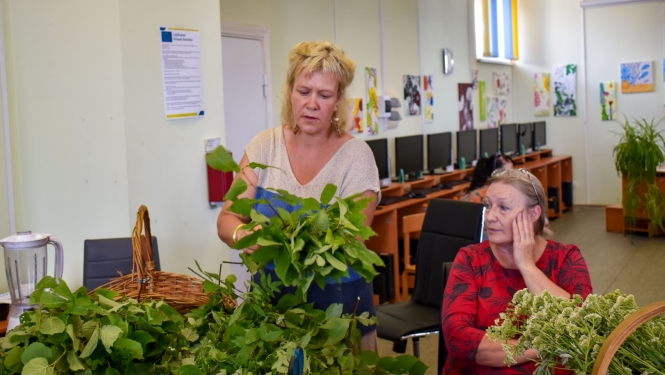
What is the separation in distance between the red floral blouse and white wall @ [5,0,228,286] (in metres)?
1.67

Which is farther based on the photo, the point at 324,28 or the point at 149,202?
the point at 324,28

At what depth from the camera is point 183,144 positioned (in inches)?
139

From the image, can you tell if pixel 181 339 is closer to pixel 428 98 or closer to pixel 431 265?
pixel 431 265

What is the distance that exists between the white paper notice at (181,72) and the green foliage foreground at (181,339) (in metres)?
2.05

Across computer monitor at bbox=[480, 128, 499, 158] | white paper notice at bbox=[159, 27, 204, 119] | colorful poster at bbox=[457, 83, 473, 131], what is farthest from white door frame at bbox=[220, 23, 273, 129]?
computer monitor at bbox=[480, 128, 499, 158]

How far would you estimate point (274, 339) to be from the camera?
130 cm

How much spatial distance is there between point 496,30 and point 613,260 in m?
4.27

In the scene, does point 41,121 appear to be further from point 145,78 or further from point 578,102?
point 578,102

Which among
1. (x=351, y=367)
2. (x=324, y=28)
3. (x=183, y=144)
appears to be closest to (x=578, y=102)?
(x=324, y=28)

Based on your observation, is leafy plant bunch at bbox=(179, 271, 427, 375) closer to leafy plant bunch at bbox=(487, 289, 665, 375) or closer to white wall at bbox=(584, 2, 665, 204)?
leafy plant bunch at bbox=(487, 289, 665, 375)

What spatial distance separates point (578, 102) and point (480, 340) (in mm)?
9445

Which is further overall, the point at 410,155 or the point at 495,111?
the point at 495,111

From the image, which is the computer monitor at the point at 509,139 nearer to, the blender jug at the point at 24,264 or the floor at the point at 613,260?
the floor at the point at 613,260

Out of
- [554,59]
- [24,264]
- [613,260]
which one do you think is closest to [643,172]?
[613,260]
